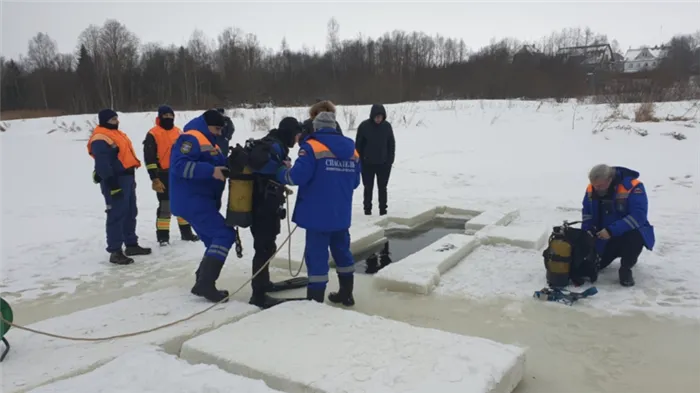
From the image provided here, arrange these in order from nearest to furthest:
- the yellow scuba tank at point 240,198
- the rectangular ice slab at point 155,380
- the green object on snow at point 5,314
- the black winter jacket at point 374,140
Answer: the rectangular ice slab at point 155,380 → the green object on snow at point 5,314 → the yellow scuba tank at point 240,198 → the black winter jacket at point 374,140

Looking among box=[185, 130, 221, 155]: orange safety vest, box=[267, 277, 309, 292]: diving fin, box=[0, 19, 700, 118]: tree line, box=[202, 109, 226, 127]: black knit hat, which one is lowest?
box=[267, 277, 309, 292]: diving fin

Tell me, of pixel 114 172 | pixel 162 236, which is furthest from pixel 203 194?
pixel 162 236

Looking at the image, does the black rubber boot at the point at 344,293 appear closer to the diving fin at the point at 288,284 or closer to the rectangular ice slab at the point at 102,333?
the diving fin at the point at 288,284

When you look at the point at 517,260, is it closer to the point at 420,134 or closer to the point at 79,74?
the point at 420,134

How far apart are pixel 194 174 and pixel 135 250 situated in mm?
2524

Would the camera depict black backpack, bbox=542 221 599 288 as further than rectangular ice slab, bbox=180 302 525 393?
Yes

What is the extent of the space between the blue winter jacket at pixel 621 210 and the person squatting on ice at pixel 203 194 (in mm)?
3239

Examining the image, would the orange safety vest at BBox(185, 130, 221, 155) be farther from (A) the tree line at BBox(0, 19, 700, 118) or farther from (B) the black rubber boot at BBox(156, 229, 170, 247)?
(A) the tree line at BBox(0, 19, 700, 118)

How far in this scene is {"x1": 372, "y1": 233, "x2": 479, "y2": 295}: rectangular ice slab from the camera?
4.69 meters

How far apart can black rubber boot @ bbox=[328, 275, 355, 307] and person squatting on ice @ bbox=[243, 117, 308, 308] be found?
0.49 metres

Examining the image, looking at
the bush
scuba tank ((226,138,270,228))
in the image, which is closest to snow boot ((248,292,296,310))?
scuba tank ((226,138,270,228))

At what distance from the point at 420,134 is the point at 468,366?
1452cm

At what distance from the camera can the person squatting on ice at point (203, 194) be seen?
405cm

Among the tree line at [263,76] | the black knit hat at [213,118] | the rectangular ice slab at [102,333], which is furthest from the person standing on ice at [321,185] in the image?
the tree line at [263,76]
